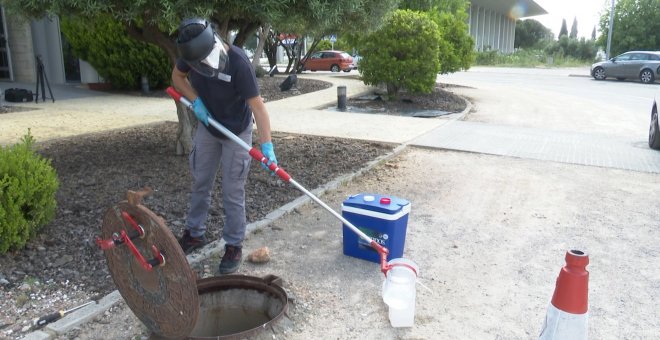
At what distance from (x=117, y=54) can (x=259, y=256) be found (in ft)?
39.2

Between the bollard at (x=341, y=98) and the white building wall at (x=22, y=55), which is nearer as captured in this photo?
the bollard at (x=341, y=98)

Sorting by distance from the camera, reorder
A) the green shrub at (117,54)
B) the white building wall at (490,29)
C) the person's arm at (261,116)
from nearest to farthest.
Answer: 1. the person's arm at (261,116)
2. the green shrub at (117,54)
3. the white building wall at (490,29)

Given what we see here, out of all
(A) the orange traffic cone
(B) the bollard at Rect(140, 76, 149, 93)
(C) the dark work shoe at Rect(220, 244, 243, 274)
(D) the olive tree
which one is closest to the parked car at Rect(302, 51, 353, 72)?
(D) the olive tree

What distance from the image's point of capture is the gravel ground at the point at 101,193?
350cm

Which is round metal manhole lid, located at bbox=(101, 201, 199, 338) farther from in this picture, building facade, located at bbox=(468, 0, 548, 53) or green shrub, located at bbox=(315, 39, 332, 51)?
building facade, located at bbox=(468, 0, 548, 53)

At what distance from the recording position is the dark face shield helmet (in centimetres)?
308

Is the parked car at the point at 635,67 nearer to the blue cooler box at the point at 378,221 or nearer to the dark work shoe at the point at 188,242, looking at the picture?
the blue cooler box at the point at 378,221

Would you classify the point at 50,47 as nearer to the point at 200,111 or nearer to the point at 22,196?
the point at 22,196

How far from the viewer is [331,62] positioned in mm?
31828

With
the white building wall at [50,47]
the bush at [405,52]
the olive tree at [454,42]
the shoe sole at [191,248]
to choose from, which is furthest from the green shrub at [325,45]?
the shoe sole at [191,248]

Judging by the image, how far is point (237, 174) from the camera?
3695mm

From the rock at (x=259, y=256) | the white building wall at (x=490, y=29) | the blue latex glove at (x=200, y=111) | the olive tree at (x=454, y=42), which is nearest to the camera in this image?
the blue latex glove at (x=200, y=111)

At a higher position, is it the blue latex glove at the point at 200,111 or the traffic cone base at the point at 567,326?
the blue latex glove at the point at 200,111

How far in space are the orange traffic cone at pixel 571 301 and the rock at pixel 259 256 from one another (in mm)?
2102
